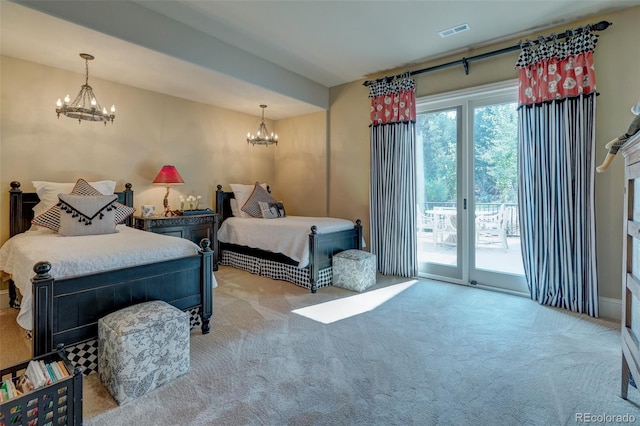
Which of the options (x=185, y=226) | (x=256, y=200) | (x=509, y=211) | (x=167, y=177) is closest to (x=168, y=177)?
(x=167, y=177)

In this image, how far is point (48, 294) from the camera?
180 cm

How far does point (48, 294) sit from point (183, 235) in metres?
2.41

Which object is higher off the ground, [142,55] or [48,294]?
[142,55]

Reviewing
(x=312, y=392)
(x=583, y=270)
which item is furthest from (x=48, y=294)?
(x=583, y=270)

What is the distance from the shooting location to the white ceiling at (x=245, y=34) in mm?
2732

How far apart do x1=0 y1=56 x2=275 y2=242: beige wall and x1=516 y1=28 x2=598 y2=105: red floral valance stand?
13.1 feet

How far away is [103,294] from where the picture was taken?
81.0 inches

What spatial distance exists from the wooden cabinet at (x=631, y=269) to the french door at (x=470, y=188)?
182 centimetres

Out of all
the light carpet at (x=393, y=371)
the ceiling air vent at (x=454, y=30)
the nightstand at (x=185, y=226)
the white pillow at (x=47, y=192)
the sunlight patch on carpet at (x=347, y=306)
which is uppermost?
the ceiling air vent at (x=454, y=30)

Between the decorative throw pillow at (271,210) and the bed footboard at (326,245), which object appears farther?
the decorative throw pillow at (271,210)

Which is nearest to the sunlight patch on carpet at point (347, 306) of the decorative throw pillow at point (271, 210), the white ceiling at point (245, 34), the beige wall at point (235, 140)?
the beige wall at point (235, 140)

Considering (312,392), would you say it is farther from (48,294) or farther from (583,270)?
(583,270)

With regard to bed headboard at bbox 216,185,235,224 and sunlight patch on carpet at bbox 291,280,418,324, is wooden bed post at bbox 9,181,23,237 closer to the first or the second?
bed headboard at bbox 216,185,235,224

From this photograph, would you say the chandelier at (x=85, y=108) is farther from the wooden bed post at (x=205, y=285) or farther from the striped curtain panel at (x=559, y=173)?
the striped curtain panel at (x=559, y=173)
